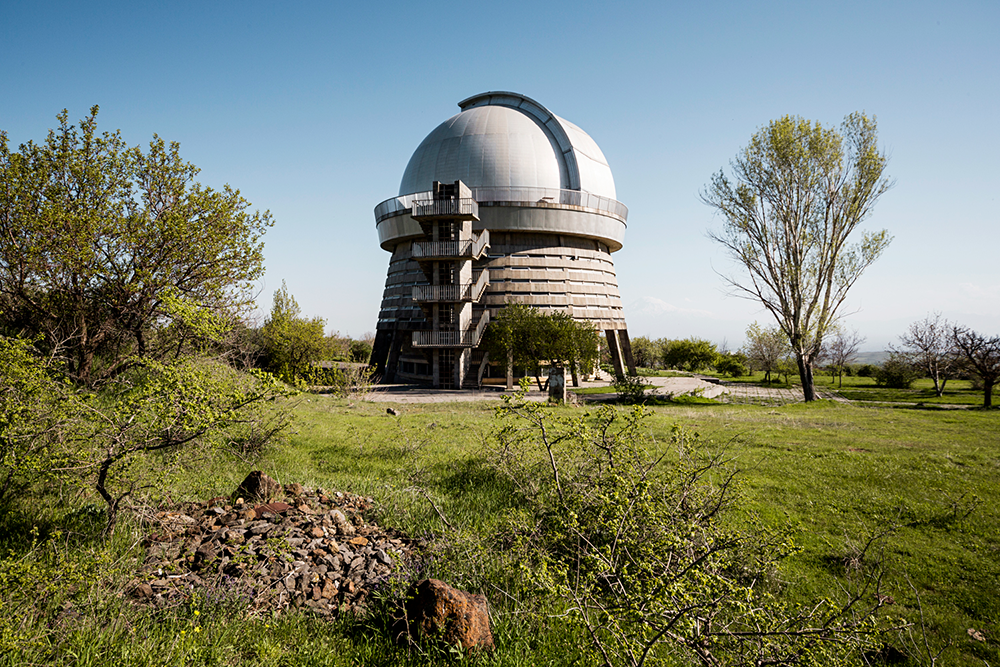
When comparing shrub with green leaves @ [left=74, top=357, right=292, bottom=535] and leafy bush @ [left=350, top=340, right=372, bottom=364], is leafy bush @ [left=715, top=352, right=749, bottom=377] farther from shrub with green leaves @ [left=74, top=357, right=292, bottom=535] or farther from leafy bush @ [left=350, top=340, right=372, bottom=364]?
shrub with green leaves @ [left=74, top=357, right=292, bottom=535]

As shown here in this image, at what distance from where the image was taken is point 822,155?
23.8 metres

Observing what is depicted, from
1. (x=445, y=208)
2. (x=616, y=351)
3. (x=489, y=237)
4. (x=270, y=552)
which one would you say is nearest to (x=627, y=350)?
(x=616, y=351)

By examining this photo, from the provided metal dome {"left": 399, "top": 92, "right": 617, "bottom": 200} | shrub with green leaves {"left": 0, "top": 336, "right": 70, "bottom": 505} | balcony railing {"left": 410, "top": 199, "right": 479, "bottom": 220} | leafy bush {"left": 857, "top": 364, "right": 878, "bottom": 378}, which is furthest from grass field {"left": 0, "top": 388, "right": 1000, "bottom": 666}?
leafy bush {"left": 857, "top": 364, "right": 878, "bottom": 378}

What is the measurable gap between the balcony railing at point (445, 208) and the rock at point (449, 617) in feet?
82.5

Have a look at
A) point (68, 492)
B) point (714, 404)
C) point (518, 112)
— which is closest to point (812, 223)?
point (714, 404)

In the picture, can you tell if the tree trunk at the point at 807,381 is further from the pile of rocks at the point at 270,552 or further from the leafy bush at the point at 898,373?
the pile of rocks at the point at 270,552

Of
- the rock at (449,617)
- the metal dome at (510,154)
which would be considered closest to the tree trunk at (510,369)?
the metal dome at (510,154)

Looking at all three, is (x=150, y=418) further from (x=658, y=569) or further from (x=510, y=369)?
(x=510, y=369)

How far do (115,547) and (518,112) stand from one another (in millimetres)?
35088

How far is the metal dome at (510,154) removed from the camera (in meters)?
31.5

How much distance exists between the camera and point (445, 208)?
28062 mm

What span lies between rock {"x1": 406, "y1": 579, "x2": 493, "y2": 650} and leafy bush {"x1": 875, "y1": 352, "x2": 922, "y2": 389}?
42.2 m

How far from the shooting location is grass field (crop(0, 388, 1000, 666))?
14.2 ft

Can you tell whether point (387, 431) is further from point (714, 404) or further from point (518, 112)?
point (518, 112)
